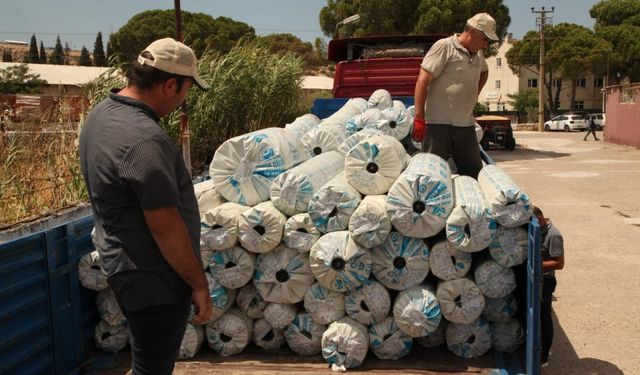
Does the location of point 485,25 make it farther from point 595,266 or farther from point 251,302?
point 595,266

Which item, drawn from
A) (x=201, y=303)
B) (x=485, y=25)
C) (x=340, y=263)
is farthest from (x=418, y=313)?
(x=485, y=25)

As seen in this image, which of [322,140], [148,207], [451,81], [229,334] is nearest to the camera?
[148,207]

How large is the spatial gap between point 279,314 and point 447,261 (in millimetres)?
1086

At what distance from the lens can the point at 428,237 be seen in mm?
3744

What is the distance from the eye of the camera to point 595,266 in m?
6.60

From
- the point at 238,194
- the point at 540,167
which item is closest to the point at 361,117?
the point at 238,194

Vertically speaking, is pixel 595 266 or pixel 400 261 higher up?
pixel 400 261

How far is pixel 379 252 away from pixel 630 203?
28.1ft

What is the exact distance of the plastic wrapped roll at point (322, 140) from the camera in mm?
5090

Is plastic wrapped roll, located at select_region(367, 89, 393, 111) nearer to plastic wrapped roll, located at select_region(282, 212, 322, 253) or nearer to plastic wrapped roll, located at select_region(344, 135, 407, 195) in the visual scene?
plastic wrapped roll, located at select_region(344, 135, 407, 195)

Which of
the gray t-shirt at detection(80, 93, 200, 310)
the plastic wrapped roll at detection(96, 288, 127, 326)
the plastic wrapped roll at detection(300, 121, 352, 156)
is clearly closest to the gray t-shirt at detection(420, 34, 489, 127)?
the plastic wrapped roll at detection(300, 121, 352, 156)

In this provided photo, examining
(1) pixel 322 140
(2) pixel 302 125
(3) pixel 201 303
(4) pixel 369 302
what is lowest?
(4) pixel 369 302

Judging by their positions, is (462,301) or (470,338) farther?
(470,338)

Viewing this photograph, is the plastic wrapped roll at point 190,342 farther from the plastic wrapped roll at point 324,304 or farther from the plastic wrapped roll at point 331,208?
the plastic wrapped roll at point 331,208
